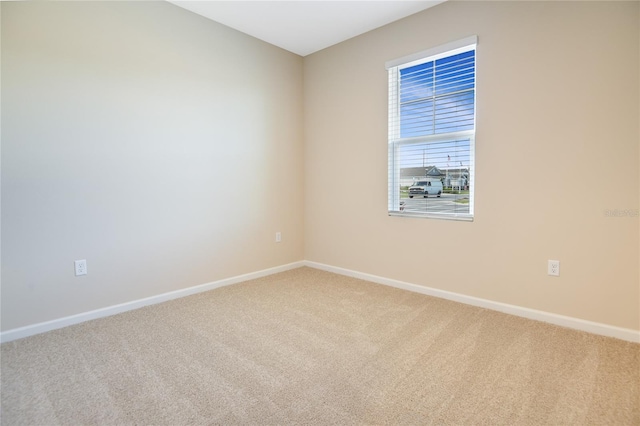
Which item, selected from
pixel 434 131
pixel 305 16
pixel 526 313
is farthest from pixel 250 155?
pixel 526 313

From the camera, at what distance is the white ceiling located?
9.24ft

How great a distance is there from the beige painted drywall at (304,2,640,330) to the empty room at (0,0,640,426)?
0.05 ft

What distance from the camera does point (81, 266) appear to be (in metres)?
2.45

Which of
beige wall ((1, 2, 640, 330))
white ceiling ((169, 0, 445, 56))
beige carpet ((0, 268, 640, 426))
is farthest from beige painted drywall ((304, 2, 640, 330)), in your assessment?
beige carpet ((0, 268, 640, 426))

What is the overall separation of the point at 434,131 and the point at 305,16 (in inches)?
63.6

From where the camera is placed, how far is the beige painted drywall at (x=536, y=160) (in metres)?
2.11

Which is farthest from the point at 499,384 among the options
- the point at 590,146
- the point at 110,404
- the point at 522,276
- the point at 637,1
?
the point at 637,1

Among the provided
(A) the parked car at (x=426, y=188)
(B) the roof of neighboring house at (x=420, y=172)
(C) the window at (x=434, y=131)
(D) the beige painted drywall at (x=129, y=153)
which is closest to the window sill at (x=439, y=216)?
(C) the window at (x=434, y=131)

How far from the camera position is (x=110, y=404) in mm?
1523

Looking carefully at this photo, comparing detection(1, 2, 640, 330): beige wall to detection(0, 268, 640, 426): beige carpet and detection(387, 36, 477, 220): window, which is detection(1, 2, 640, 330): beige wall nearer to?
detection(387, 36, 477, 220): window

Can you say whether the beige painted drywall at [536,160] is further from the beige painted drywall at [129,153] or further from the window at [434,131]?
the beige painted drywall at [129,153]

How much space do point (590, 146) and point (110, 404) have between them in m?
3.21

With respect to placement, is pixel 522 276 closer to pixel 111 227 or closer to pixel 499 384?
pixel 499 384

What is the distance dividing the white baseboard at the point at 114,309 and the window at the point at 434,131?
1.81m
